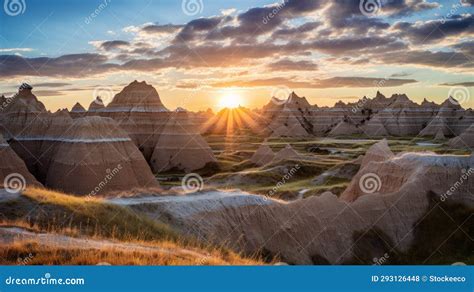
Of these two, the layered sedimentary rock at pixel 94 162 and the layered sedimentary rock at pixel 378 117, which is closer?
the layered sedimentary rock at pixel 94 162

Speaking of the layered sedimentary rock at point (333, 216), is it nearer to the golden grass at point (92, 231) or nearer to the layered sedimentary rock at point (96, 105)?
the golden grass at point (92, 231)

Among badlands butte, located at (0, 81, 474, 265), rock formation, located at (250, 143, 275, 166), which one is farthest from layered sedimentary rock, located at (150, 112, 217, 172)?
rock formation, located at (250, 143, 275, 166)

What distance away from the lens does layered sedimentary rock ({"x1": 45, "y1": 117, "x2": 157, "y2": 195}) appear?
4197 centimetres

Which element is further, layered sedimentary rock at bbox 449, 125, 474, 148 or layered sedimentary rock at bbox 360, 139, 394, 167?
layered sedimentary rock at bbox 449, 125, 474, 148

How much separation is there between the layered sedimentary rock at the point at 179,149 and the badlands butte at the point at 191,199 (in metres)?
0.16

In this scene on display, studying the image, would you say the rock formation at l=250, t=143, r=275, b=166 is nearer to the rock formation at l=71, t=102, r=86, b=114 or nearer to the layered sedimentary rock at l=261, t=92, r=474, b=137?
the rock formation at l=71, t=102, r=86, b=114

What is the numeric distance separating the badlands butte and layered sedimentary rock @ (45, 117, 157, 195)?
11 cm

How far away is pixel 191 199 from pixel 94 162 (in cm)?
1913

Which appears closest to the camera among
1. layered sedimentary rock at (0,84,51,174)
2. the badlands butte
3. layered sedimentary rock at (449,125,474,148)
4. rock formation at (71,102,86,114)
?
the badlands butte

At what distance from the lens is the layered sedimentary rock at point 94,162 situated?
41969 millimetres

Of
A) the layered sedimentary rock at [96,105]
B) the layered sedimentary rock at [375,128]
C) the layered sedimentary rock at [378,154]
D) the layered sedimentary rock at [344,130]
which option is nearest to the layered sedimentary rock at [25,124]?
the layered sedimentary rock at [96,105]

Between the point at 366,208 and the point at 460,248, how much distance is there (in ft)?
23.0

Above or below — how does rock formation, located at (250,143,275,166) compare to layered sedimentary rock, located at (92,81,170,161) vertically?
below

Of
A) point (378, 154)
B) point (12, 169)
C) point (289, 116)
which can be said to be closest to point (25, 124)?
point (12, 169)
